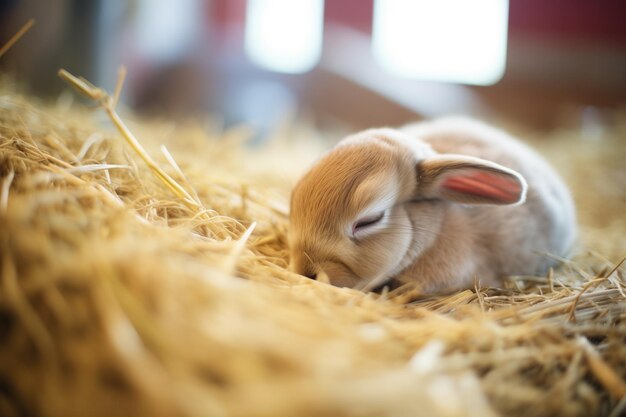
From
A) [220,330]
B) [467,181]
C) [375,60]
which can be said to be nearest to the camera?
[220,330]

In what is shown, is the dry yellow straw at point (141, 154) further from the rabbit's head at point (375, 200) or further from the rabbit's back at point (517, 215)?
the rabbit's back at point (517, 215)

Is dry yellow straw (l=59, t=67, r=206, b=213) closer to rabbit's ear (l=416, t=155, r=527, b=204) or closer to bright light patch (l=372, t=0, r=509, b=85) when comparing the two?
rabbit's ear (l=416, t=155, r=527, b=204)

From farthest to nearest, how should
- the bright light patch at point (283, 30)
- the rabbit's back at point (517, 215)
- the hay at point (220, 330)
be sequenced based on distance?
the bright light patch at point (283, 30) < the rabbit's back at point (517, 215) < the hay at point (220, 330)

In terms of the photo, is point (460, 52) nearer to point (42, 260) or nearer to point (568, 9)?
point (568, 9)

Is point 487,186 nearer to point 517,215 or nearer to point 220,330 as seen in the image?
point 517,215

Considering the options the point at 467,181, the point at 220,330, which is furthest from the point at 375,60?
the point at 220,330

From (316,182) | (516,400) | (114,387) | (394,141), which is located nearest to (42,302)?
(114,387)

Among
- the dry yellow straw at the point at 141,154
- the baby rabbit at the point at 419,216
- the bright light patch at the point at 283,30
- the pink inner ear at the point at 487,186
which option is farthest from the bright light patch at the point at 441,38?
the dry yellow straw at the point at 141,154
